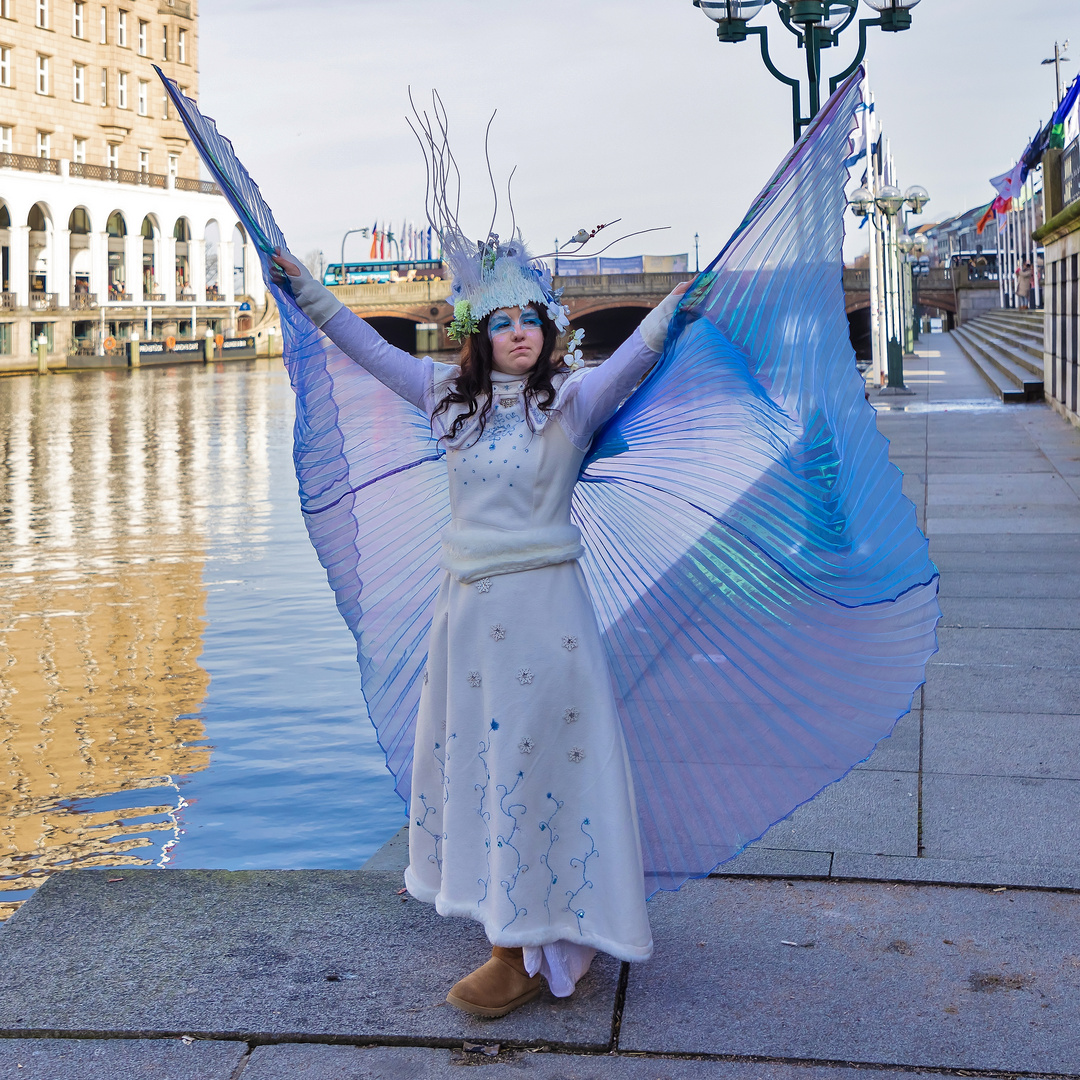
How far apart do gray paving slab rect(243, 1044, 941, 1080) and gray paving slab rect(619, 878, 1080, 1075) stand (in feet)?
0.19

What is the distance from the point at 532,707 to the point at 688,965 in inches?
33.1

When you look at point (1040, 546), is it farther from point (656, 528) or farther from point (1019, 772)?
point (656, 528)

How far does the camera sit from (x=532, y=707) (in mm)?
3338

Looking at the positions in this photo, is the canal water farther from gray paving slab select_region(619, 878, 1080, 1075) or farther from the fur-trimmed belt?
the fur-trimmed belt

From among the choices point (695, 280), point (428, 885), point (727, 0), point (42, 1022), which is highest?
point (727, 0)

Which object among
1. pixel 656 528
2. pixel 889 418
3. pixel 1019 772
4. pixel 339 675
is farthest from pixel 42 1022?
pixel 889 418

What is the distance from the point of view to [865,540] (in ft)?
11.8

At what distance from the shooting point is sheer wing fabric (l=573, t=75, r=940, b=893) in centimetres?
352

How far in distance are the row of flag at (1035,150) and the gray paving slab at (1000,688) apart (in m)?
17.3

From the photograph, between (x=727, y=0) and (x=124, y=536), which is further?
(x=124, y=536)

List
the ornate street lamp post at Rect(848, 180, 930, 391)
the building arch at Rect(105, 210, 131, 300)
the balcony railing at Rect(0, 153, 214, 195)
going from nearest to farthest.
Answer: the ornate street lamp post at Rect(848, 180, 930, 391) → the balcony railing at Rect(0, 153, 214, 195) → the building arch at Rect(105, 210, 131, 300)

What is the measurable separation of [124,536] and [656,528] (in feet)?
33.8

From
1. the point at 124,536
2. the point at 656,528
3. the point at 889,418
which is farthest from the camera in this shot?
the point at 889,418

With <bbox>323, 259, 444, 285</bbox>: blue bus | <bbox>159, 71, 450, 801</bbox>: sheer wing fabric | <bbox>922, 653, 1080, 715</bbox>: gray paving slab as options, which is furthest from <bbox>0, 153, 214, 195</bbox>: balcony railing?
<bbox>159, 71, 450, 801</bbox>: sheer wing fabric
